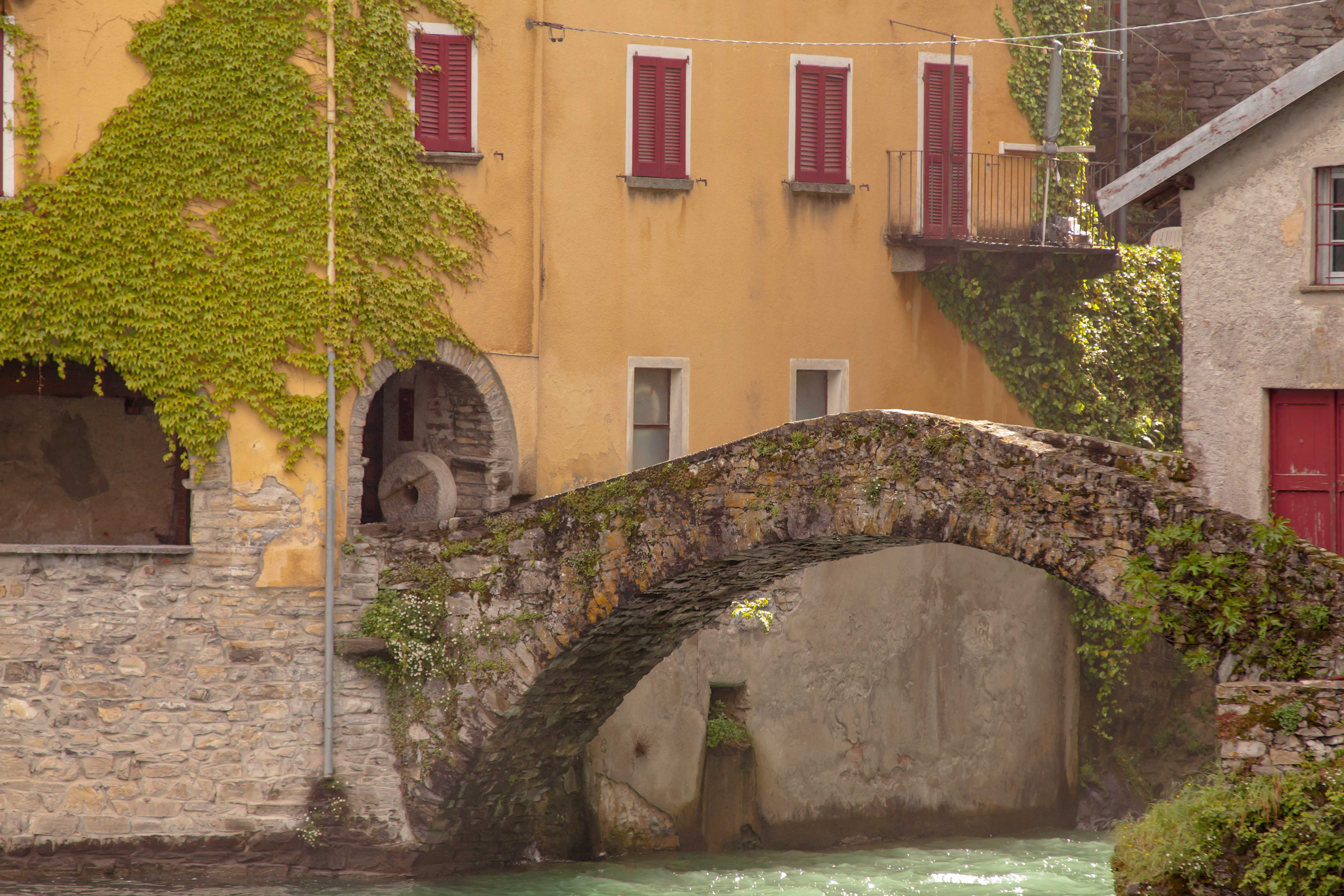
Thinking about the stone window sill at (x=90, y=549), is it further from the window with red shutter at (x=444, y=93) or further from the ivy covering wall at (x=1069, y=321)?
the ivy covering wall at (x=1069, y=321)

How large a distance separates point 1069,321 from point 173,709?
935 cm

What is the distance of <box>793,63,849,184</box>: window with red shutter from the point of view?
15.0 m

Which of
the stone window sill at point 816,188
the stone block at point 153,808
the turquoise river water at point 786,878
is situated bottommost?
the turquoise river water at point 786,878

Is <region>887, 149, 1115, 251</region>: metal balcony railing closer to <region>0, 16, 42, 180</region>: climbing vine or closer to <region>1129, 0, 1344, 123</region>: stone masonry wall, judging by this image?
<region>1129, 0, 1344, 123</region>: stone masonry wall

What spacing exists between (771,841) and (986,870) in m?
2.01

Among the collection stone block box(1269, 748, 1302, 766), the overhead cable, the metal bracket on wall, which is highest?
the overhead cable

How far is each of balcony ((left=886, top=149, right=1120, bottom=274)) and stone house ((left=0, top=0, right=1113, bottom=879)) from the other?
0.14ft

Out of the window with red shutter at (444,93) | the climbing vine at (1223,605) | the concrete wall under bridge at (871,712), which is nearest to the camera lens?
the climbing vine at (1223,605)

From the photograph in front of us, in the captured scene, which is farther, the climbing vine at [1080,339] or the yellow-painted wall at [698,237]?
the climbing vine at [1080,339]

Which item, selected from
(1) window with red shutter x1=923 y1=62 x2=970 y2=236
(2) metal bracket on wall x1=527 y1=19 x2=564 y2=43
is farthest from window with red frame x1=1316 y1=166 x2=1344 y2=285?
(2) metal bracket on wall x1=527 y1=19 x2=564 y2=43

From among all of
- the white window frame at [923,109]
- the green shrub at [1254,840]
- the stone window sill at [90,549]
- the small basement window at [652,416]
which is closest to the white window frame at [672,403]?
the small basement window at [652,416]

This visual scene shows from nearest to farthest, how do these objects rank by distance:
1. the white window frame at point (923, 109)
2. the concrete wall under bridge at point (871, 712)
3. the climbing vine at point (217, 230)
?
the climbing vine at point (217, 230)
the concrete wall under bridge at point (871, 712)
the white window frame at point (923, 109)

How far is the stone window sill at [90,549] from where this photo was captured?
12.1m

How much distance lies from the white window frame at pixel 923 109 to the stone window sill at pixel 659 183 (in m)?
2.34
